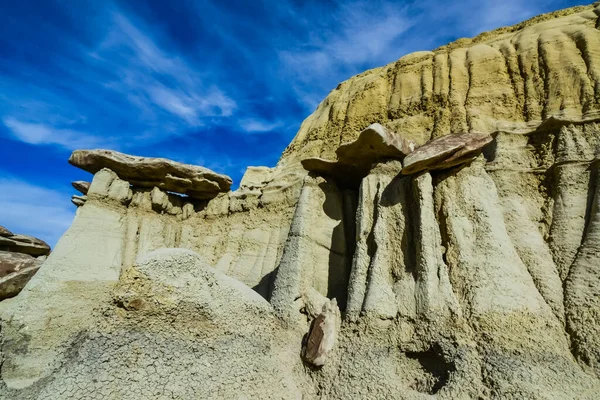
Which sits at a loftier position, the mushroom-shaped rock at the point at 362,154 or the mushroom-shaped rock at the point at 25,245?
the mushroom-shaped rock at the point at 362,154

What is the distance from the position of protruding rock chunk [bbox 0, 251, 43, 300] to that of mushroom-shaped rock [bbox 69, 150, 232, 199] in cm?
266

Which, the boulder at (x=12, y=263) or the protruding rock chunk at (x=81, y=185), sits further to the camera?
the protruding rock chunk at (x=81, y=185)

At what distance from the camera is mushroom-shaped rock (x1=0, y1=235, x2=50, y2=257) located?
11070 millimetres

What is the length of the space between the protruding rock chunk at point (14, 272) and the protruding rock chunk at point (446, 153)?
28.3 feet

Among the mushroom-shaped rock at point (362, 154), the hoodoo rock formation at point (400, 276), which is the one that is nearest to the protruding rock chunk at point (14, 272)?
the hoodoo rock formation at point (400, 276)

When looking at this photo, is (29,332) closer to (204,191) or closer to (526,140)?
(204,191)

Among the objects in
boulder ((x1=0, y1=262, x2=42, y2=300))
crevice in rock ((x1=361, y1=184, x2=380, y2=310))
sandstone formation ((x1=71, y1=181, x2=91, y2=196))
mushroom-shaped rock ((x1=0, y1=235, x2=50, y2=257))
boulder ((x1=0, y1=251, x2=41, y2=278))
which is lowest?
boulder ((x1=0, y1=262, x2=42, y2=300))

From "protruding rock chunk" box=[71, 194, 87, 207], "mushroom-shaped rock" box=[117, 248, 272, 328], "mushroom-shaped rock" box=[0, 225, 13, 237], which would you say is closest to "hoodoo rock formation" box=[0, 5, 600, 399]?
"mushroom-shaped rock" box=[117, 248, 272, 328]

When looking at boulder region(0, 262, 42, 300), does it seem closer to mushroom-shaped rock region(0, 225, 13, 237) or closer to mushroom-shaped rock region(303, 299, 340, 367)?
mushroom-shaped rock region(0, 225, 13, 237)

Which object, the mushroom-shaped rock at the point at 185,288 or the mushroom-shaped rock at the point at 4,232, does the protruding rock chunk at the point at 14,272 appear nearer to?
the mushroom-shaped rock at the point at 4,232

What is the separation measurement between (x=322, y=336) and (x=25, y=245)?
10787mm

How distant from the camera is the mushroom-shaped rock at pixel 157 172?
945 cm

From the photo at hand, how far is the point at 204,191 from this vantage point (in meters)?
10.1

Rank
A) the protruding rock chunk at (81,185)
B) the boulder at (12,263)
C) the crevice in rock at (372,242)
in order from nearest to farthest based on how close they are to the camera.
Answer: the crevice in rock at (372,242), the boulder at (12,263), the protruding rock chunk at (81,185)
